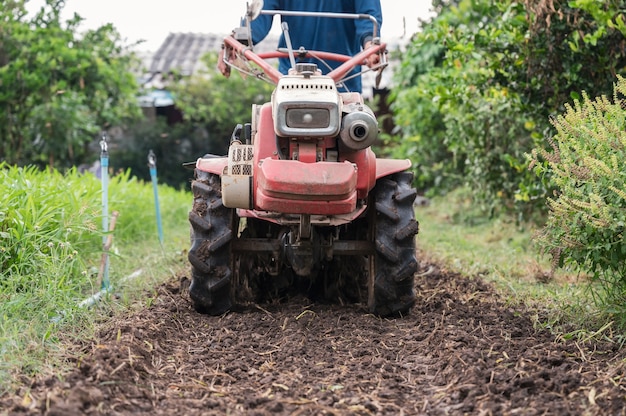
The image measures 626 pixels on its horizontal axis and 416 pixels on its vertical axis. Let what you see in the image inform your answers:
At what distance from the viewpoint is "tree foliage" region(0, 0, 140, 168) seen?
10.9m

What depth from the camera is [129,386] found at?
3373mm

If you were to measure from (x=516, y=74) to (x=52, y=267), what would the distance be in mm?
4002

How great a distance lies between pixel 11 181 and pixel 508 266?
392cm

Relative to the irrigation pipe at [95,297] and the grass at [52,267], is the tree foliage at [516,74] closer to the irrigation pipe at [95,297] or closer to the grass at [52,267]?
the grass at [52,267]

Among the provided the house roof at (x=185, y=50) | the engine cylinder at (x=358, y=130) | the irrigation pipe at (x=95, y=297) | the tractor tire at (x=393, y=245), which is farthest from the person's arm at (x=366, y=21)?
the house roof at (x=185, y=50)

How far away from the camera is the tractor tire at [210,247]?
4844mm

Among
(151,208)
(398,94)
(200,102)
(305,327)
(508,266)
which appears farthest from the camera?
(200,102)

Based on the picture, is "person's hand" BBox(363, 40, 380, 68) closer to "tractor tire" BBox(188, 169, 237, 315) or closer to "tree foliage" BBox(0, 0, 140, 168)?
"tractor tire" BBox(188, 169, 237, 315)

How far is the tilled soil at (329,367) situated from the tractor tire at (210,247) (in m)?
0.15

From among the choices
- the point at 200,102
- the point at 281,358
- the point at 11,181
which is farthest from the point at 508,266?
the point at 200,102

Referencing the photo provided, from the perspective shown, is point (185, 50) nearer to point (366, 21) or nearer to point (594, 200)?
point (366, 21)

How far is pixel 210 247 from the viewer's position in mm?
4812

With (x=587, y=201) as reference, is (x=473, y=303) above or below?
below

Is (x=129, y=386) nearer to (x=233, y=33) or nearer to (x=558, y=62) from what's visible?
(x=233, y=33)
